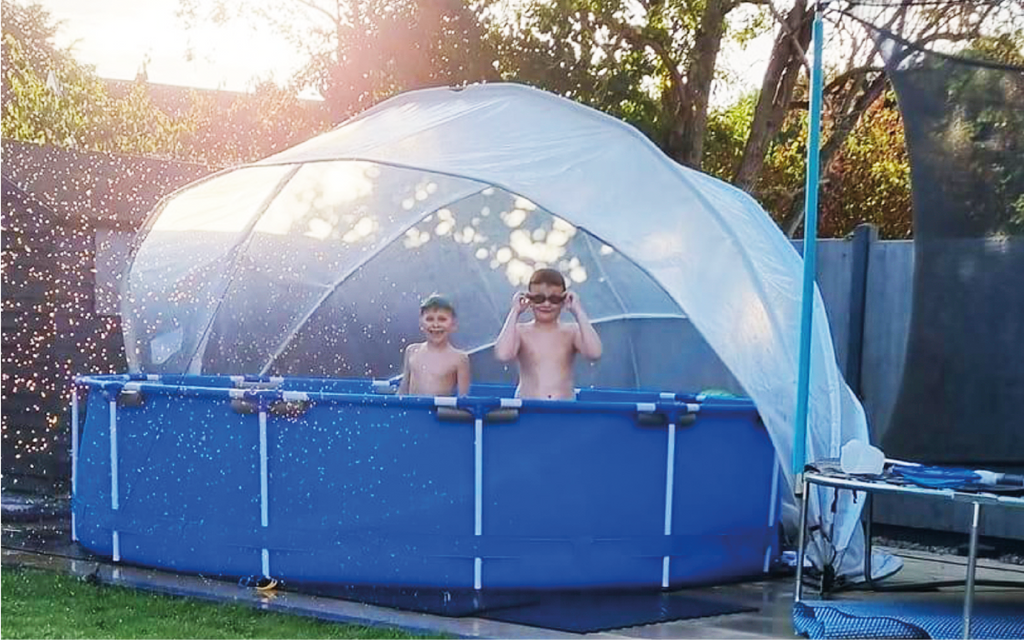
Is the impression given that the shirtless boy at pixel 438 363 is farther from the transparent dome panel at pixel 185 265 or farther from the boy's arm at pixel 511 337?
the transparent dome panel at pixel 185 265

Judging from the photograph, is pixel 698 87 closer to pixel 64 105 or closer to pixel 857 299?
pixel 857 299

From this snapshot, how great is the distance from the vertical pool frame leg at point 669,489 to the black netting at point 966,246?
3.83 ft

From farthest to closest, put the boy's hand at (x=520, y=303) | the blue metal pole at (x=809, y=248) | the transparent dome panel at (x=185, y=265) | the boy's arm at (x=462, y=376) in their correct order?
the transparent dome panel at (x=185, y=265)
the boy's arm at (x=462, y=376)
the boy's hand at (x=520, y=303)
the blue metal pole at (x=809, y=248)

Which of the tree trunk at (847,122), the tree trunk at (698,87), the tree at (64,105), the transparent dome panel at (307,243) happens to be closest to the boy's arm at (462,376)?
the transparent dome panel at (307,243)

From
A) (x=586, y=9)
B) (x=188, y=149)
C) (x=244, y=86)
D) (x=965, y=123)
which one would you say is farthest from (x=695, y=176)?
(x=188, y=149)

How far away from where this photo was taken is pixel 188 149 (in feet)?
123

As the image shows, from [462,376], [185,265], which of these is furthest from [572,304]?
[185,265]

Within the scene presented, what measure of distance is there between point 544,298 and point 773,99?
10773 millimetres

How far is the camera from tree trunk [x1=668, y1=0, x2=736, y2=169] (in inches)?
651

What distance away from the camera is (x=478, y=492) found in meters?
6.54

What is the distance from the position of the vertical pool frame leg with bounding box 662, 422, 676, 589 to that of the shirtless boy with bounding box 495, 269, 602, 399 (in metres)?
0.78

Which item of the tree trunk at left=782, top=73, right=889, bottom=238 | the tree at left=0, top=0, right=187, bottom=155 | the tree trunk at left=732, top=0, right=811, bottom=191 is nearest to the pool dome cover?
the tree trunk at left=732, top=0, right=811, bottom=191

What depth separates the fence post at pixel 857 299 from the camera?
950 centimetres

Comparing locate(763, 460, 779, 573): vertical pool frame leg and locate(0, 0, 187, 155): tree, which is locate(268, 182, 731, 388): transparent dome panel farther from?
locate(0, 0, 187, 155): tree
